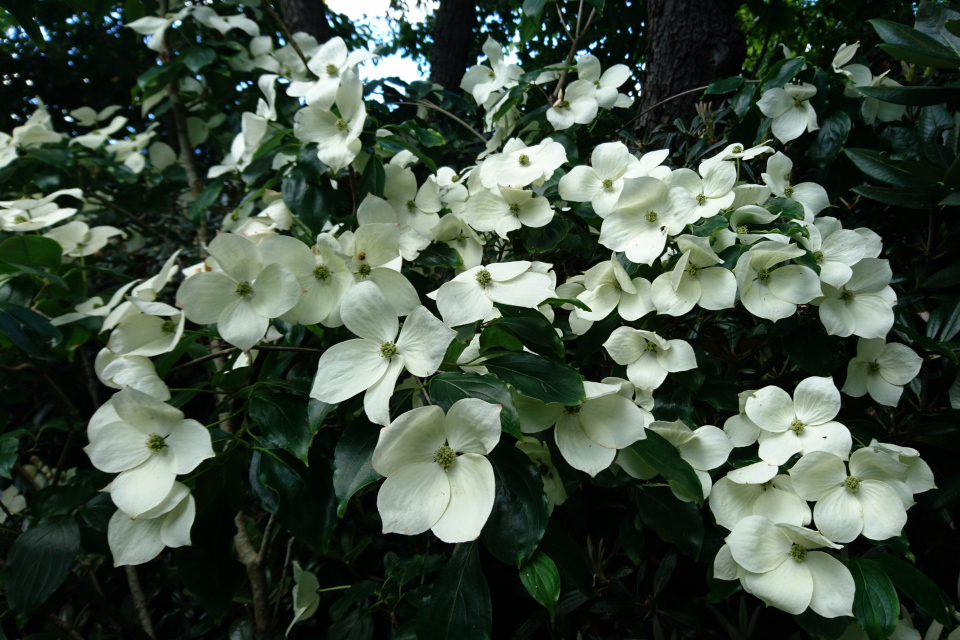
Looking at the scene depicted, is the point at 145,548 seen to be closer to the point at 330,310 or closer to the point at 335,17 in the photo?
the point at 330,310

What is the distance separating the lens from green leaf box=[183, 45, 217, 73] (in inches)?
64.8

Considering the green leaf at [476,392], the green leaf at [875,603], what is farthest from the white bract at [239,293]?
the green leaf at [875,603]

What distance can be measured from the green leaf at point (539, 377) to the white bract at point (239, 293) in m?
0.30

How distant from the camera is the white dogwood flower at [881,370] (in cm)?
94

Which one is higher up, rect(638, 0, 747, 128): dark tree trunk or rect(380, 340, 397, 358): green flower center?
rect(638, 0, 747, 128): dark tree trunk

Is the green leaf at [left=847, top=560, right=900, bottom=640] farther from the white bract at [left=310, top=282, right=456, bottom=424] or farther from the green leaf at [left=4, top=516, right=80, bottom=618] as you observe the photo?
the green leaf at [left=4, top=516, right=80, bottom=618]

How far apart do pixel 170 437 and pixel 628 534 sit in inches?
29.5

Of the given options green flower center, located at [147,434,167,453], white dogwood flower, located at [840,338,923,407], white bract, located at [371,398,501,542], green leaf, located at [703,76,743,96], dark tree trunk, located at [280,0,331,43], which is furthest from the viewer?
dark tree trunk, located at [280,0,331,43]

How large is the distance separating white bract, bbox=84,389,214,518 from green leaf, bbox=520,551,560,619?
0.44 m

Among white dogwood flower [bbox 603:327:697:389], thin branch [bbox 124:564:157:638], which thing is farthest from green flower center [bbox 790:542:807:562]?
thin branch [bbox 124:564:157:638]

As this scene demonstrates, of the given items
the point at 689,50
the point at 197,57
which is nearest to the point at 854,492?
the point at 689,50

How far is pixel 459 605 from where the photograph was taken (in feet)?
2.27

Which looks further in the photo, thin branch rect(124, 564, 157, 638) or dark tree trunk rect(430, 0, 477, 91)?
dark tree trunk rect(430, 0, 477, 91)

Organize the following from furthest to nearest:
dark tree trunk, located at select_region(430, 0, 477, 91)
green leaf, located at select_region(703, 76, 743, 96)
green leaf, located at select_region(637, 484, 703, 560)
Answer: dark tree trunk, located at select_region(430, 0, 477, 91)
green leaf, located at select_region(703, 76, 743, 96)
green leaf, located at select_region(637, 484, 703, 560)
